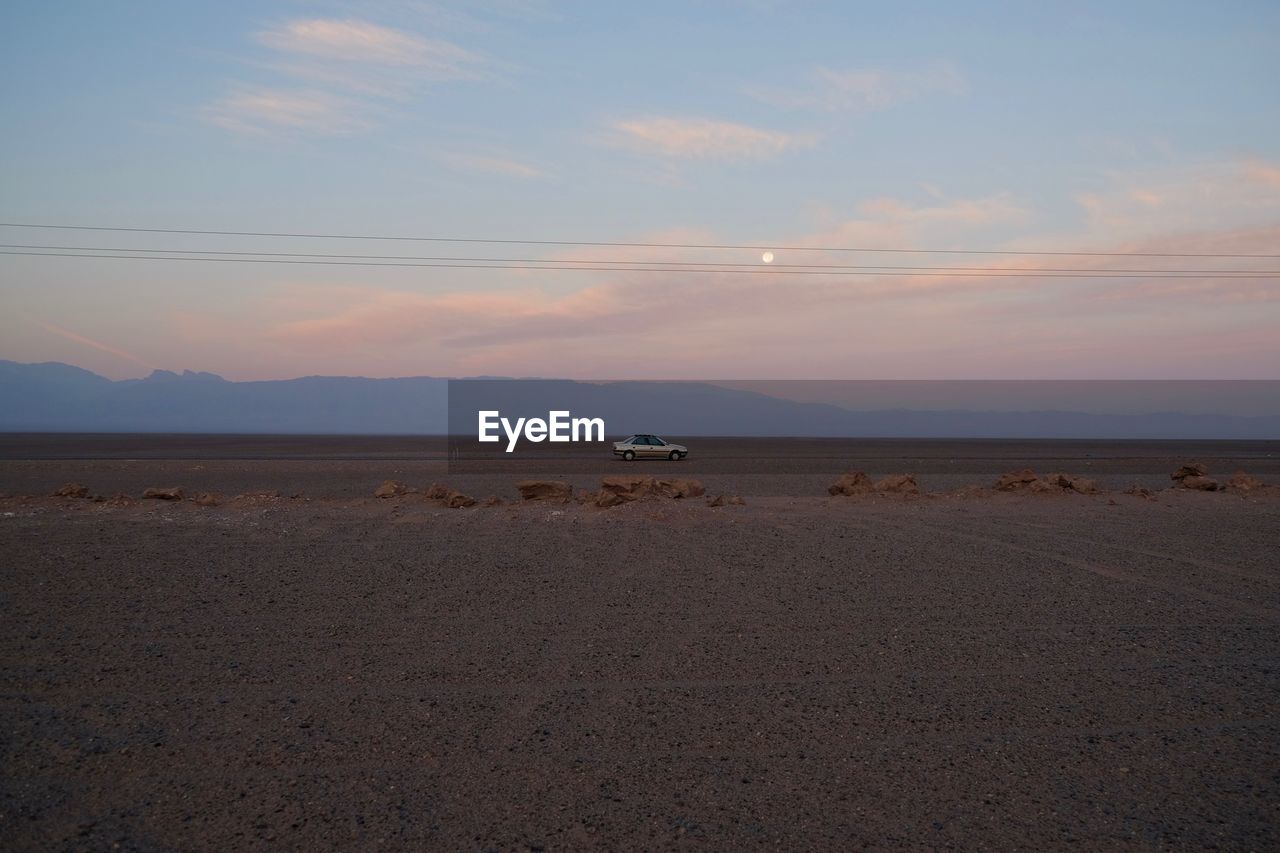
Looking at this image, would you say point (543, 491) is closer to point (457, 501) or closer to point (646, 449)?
point (457, 501)

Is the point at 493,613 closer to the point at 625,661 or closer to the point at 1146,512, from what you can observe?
the point at 625,661

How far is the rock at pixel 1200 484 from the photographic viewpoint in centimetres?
2305

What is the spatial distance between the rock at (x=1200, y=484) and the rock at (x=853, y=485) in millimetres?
8164

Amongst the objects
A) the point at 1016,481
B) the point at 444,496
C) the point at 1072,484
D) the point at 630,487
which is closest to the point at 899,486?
the point at 1016,481

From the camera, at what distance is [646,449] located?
5378cm

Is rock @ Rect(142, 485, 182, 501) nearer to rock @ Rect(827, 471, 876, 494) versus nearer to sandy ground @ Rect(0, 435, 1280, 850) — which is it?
sandy ground @ Rect(0, 435, 1280, 850)

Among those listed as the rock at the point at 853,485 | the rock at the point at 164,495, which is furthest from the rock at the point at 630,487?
the rock at the point at 164,495

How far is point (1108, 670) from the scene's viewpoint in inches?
332

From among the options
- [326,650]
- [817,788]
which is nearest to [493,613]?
[326,650]

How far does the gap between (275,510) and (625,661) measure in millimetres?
11058

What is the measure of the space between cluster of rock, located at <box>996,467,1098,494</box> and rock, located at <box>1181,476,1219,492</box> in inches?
126

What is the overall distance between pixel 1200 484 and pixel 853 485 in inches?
351

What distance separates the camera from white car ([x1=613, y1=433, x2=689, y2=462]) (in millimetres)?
53750

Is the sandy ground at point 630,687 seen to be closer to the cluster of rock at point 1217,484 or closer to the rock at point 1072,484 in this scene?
the rock at point 1072,484
